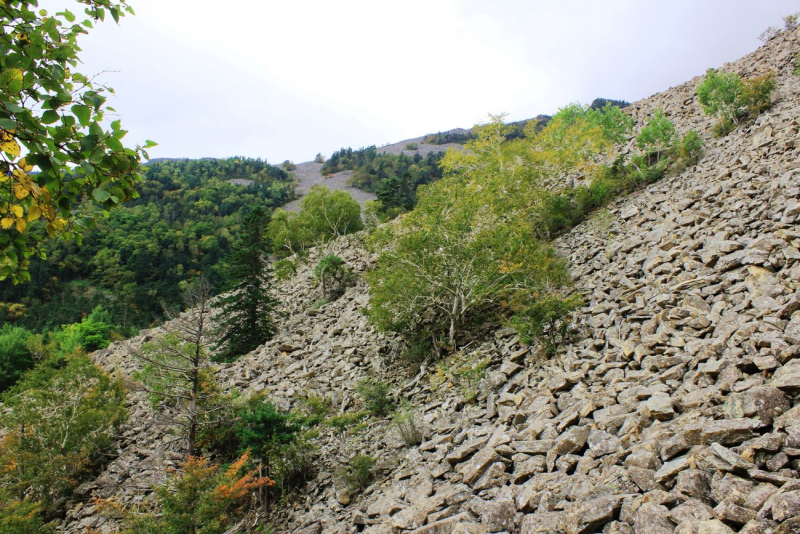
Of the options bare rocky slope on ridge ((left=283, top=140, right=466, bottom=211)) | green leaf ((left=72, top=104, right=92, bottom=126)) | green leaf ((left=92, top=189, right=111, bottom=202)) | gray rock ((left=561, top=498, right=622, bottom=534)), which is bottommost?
gray rock ((left=561, top=498, right=622, bottom=534))

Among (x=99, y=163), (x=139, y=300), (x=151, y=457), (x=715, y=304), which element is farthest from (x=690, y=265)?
(x=139, y=300)

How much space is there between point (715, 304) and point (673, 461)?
476 cm

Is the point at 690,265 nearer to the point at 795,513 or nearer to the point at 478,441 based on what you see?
the point at 478,441

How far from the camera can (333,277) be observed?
24328 mm

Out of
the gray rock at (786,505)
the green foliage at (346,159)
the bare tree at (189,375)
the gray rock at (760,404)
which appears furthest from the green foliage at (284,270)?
the green foliage at (346,159)

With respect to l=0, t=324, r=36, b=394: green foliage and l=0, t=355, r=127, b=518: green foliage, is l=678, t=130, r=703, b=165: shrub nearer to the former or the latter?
l=0, t=355, r=127, b=518: green foliage

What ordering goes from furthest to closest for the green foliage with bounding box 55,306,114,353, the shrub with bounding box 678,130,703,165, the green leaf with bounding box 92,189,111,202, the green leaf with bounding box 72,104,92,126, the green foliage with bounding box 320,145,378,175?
the green foliage with bounding box 320,145,378,175, the green foliage with bounding box 55,306,114,353, the shrub with bounding box 678,130,703,165, the green leaf with bounding box 92,189,111,202, the green leaf with bounding box 72,104,92,126

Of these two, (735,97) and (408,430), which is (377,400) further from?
(735,97)

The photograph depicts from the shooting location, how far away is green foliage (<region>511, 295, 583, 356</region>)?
A: 33.2 ft

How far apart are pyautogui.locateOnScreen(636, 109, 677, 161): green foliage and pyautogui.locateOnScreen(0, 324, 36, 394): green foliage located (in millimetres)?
39267

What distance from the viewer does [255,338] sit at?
2036 centimetres

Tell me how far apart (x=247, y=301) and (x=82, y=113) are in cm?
1970

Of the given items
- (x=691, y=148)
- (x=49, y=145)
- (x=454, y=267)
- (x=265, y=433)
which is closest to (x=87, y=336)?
(x=265, y=433)

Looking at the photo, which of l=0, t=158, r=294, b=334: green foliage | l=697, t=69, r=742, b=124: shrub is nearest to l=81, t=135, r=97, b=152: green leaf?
l=697, t=69, r=742, b=124: shrub
